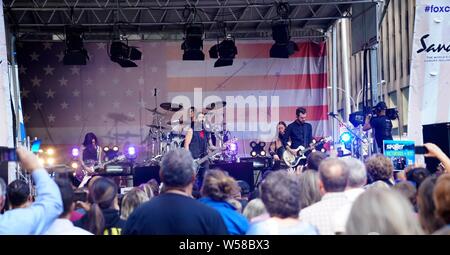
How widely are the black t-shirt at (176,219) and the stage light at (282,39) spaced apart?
10.4m

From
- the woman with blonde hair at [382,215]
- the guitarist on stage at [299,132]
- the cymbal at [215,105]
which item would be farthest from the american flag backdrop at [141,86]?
the woman with blonde hair at [382,215]

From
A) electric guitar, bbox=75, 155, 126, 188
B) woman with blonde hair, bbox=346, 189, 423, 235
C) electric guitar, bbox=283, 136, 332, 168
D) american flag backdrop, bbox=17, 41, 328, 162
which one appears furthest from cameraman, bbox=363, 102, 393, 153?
woman with blonde hair, bbox=346, 189, 423, 235

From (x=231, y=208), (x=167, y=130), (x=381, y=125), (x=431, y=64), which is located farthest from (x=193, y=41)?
(x=231, y=208)

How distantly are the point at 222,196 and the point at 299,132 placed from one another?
8201mm

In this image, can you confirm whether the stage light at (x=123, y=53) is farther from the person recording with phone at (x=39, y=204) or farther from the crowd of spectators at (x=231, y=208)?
the person recording with phone at (x=39, y=204)

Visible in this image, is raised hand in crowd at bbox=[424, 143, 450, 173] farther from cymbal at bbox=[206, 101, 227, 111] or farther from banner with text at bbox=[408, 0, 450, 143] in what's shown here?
cymbal at bbox=[206, 101, 227, 111]

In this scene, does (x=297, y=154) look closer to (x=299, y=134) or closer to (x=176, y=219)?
(x=299, y=134)

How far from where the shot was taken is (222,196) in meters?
4.50

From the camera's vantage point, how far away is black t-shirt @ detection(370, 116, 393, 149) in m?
10.9

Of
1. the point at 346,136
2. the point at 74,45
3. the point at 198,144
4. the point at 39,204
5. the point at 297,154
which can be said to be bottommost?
the point at 39,204

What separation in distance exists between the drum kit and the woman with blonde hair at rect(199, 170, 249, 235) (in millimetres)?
9598

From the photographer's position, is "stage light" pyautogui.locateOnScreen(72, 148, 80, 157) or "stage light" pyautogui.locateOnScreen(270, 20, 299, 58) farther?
"stage light" pyautogui.locateOnScreen(72, 148, 80, 157)
